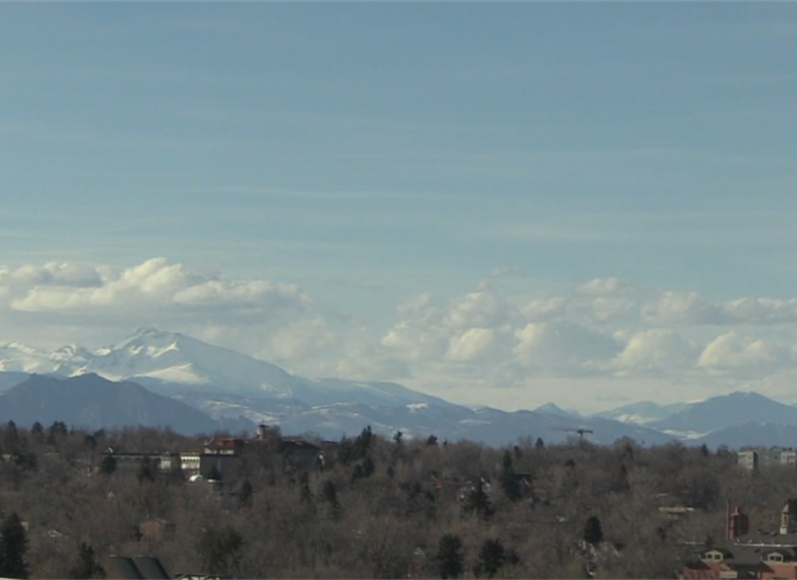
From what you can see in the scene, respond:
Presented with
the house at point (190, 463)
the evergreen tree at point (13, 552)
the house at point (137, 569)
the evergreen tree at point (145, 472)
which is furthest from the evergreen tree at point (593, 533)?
the house at point (190, 463)

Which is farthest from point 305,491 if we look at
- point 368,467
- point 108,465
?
point 108,465

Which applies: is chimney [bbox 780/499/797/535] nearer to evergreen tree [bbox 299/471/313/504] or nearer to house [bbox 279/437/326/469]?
evergreen tree [bbox 299/471/313/504]

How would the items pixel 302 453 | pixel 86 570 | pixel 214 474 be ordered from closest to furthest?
pixel 86 570, pixel 214 474, pixel 302 453

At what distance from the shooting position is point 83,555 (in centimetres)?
7575

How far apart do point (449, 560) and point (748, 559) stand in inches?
589

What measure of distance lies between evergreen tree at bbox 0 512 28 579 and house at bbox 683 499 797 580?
96.7ft

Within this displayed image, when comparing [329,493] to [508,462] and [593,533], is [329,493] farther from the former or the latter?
[508,462]

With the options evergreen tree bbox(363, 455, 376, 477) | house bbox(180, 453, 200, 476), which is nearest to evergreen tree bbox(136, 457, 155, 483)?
house bbox(180, 453, 200, 476)

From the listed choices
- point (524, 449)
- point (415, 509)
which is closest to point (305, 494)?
point (415, 509)

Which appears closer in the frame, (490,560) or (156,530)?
(490,560)

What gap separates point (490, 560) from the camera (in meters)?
86.8

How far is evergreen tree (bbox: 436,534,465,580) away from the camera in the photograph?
86375 millimetres

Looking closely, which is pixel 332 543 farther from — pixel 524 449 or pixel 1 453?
pixel 524 449

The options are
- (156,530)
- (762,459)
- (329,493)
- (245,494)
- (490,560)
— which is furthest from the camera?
(762,459)
